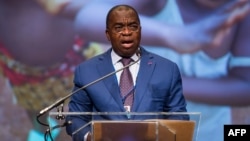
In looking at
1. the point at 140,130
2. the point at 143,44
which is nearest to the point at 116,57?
the point at 140,130

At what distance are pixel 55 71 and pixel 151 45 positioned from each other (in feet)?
2.11

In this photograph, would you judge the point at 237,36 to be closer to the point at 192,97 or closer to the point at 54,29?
the point at 192,97

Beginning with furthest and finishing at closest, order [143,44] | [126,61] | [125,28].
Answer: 1. [143,44]
2. [126,61]
3. [125,28]

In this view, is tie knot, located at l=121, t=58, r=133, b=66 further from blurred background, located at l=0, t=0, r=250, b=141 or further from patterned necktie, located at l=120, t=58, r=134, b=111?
blurred background, located at l=0, t=0, r=250, b=141

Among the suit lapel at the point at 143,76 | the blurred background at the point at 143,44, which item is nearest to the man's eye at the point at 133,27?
the suit lapel at the point at 143,76

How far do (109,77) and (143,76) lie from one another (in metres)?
0.16

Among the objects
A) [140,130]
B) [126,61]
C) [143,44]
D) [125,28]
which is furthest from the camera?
[143,44]

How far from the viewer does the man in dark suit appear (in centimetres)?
278

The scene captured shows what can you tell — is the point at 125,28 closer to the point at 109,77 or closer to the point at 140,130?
the point at 109,77

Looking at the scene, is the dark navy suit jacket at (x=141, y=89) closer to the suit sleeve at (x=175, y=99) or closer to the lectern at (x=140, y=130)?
the suit sleeve at (x=175, y=99)

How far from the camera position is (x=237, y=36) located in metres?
4.11

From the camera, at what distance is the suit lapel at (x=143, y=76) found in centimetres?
276

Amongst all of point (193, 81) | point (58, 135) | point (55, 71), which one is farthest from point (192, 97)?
point (58, 135)

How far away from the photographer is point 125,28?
109 inches
